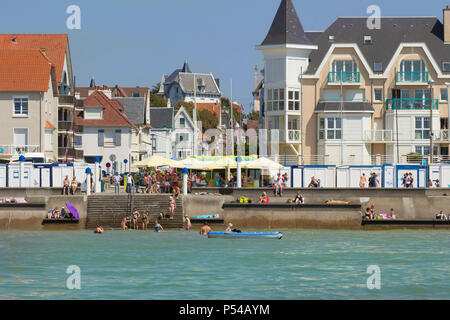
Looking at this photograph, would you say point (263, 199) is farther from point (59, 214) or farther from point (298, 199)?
point (59, 214)

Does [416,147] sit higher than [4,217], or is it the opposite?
[416,147]

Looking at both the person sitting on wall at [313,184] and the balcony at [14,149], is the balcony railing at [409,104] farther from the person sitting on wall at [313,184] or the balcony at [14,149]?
the balcony at [14,149]

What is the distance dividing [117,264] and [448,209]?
2597 centimetres

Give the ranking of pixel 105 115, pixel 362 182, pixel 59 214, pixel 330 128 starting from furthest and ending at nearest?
pixel 105 115, pixel 330 128, pixel 362 182, pixel 59 214

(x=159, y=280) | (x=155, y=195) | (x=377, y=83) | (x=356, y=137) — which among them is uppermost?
(x=377, y=83)

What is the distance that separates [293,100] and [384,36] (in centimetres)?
1104

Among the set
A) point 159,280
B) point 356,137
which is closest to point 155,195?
point 159,280

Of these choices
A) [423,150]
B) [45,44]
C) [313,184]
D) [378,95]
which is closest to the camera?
[313,184]

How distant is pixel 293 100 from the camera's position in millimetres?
Answer: 81000

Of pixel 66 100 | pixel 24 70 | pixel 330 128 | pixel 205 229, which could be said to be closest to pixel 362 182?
pixel 205 229

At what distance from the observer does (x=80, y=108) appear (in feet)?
349

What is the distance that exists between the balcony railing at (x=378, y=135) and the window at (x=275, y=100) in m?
8.14
